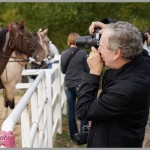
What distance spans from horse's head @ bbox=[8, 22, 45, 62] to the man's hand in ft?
16.4

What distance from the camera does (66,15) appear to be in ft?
83.8

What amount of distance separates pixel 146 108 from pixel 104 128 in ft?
0.95

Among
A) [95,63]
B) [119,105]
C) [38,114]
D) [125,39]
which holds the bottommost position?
[38,114]

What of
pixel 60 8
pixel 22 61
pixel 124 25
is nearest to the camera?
pixel 124 25

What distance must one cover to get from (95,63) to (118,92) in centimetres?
25

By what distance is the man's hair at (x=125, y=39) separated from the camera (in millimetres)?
2262

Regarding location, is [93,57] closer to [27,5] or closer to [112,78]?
[112,78]

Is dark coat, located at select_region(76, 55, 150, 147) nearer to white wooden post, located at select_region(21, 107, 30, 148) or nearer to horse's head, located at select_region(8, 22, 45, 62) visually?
white wooden post, located at select_region(21, 107, 30, 148)

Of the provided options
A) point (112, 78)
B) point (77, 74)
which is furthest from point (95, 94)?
point (77, 74)

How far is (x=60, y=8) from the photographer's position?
2595cm

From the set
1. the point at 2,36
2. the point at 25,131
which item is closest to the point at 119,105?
the point at 25,131

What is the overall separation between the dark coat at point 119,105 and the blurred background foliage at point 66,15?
2314cm

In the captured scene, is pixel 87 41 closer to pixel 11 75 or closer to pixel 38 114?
pixel 38 114

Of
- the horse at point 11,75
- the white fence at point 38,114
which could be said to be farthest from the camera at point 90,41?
the horse at point 11,75
